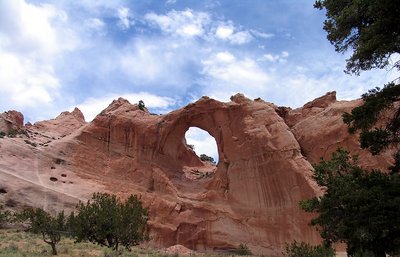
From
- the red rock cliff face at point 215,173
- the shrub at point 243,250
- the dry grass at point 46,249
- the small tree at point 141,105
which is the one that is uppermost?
the small tree at point 141,105

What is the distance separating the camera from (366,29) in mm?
10594

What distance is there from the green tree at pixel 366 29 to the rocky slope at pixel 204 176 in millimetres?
27403

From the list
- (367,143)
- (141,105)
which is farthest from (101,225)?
(141,105)

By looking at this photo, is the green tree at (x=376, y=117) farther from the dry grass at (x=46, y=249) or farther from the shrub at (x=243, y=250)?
the shrub at (x=243, y=250)

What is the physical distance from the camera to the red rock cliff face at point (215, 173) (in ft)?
133

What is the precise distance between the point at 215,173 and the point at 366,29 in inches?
1465

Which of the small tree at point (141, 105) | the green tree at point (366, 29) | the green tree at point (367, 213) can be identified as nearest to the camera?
the green tree at point (366, 29)

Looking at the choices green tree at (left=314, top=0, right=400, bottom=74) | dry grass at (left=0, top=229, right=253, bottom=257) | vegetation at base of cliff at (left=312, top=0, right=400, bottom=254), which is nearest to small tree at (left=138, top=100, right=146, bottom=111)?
dry grass at (left=0, top=229, right=253, bottom=257)

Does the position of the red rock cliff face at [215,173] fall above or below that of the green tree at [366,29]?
above

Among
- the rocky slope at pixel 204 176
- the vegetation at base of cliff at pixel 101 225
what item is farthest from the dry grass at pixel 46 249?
the rocky slope at pixel 204 176

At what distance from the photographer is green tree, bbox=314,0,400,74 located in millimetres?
10117

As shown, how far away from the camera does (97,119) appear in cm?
4841

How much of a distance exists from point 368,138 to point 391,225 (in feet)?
11.7

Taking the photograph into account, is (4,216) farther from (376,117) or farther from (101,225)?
(376,117)
